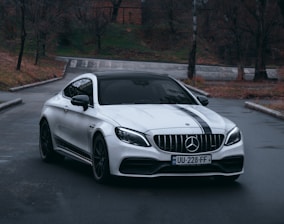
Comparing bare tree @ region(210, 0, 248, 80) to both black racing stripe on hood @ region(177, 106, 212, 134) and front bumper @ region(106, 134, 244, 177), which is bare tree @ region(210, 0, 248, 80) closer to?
black racing stripe on hood @ region(177, 106, 212, 134)

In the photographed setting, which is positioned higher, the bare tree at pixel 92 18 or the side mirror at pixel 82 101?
the side mirror at pixel 82 101

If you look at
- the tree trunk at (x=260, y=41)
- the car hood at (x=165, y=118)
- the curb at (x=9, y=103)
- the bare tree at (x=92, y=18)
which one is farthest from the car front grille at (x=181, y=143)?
the bare tree at (x=92, y=18)

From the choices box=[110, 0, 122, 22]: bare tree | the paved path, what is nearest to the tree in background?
the paved path

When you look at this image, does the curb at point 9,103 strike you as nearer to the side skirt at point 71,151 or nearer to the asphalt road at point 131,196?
the asphalt road at point 131,196

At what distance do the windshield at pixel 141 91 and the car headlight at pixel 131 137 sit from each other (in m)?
1.28

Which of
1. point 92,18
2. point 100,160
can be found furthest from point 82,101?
point 92,18

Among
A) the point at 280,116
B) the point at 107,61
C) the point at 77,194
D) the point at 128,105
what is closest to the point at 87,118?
the point at 128,105

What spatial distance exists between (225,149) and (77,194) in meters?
1.93

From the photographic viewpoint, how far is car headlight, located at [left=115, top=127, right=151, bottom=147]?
9.53 m

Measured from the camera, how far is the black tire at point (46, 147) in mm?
12250

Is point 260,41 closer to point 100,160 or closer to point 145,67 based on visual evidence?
point 145,67

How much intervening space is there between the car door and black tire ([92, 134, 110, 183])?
386 mm

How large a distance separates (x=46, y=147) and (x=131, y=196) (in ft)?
11.2

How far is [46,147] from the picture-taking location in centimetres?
1234
